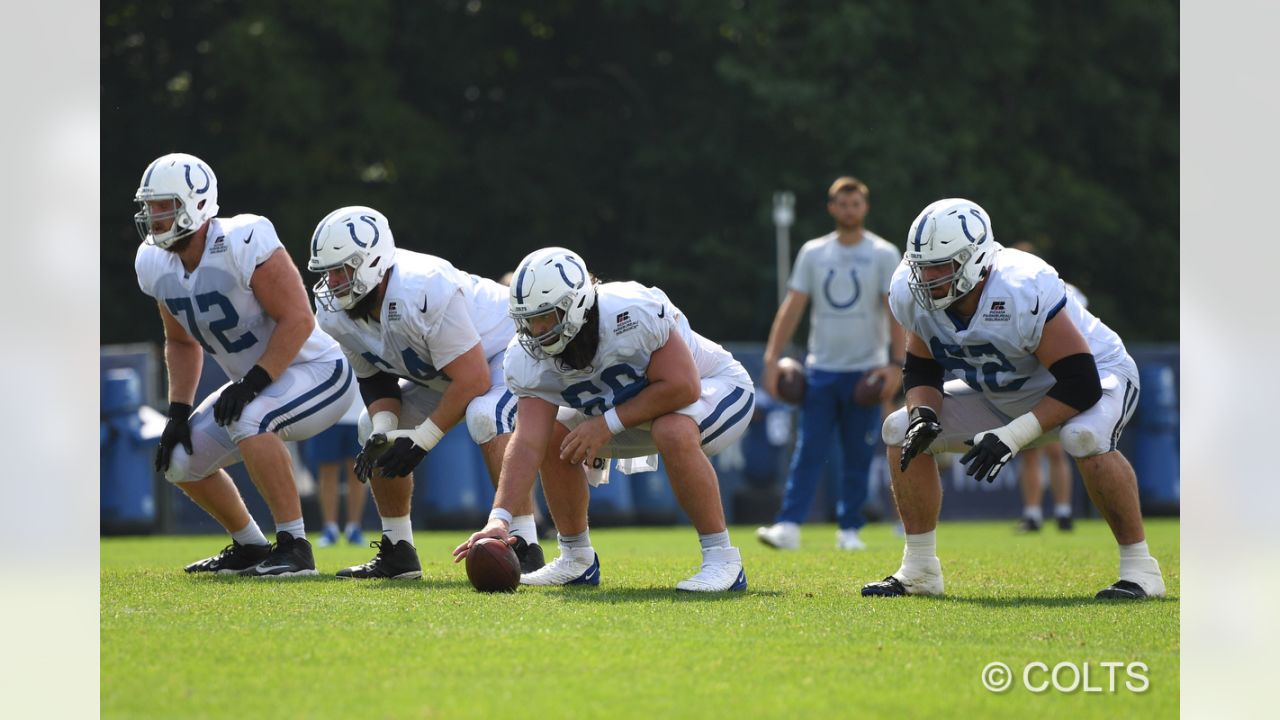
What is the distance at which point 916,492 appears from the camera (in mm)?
6488

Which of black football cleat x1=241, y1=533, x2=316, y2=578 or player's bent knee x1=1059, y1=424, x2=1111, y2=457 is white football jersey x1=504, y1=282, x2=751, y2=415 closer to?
black football cleat x1=241, y1=533, x2=316, y2=578

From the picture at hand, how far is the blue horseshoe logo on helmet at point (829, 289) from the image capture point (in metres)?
9.98

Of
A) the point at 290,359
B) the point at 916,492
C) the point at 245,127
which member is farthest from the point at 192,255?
the point at 245,127

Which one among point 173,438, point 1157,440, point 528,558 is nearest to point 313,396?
point 173,438

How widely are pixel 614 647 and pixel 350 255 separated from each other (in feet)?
8.08

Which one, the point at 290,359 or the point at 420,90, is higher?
the point at 420,90

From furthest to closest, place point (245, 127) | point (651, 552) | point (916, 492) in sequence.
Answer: point (245, 127) → point (651, 552) → point (916, 492)

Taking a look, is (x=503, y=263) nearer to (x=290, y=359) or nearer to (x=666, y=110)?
(x=666, y=110)

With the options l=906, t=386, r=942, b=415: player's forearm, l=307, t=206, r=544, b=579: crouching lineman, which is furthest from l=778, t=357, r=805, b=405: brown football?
l=906, t=386, r=942, b=415: player's forearm

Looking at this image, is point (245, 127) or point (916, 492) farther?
point (245, 127)

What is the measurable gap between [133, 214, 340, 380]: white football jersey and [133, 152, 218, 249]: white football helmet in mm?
142

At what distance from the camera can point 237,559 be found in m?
7.53

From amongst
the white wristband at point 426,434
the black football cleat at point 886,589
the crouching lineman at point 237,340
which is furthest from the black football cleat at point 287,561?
the black football cleat at point 886,589

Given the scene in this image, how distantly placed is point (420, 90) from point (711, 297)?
225 inches
